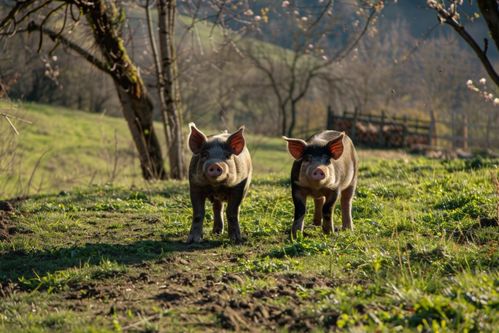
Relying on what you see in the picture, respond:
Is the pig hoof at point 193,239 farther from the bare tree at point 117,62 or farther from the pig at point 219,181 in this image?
the bare tree at point 117,62

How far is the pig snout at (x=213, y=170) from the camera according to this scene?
771cm

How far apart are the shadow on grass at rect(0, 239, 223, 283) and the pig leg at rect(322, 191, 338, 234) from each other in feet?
4.01

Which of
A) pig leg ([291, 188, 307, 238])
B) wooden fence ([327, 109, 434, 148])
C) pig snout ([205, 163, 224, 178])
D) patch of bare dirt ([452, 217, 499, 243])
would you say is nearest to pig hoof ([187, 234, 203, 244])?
pig snout ([205, 163, 224, 178])

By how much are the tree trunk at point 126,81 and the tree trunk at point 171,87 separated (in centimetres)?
44

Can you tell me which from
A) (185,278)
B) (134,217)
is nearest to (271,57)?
(134,217)

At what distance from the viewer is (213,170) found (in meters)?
7.73

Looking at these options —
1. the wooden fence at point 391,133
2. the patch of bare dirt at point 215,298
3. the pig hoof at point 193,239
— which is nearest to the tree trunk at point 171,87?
the pig hoof at point 193,239

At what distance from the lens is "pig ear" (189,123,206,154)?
327 inches

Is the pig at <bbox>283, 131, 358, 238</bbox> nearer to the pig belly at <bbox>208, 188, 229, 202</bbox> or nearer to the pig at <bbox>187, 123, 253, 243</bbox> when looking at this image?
the pig at <bbox>187, 123, 253, 243</bbox>

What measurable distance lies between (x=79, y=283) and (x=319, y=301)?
7.47ft

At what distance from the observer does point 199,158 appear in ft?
26.8

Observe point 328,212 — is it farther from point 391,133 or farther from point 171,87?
point 391,133

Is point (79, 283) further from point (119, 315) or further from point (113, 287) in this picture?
point (119, 315)

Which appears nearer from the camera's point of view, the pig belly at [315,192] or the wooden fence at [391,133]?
the pig belly at [315,192]
